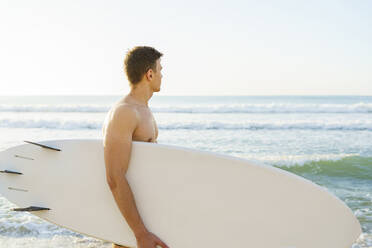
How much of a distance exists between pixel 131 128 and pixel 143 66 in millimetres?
282

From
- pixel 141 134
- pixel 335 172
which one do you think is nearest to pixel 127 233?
pixel 141 134

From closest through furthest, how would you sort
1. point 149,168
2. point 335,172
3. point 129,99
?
point 129,99 → point 149,168 → point 335,172

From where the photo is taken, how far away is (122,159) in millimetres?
1514

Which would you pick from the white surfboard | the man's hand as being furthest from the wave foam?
the man's hand

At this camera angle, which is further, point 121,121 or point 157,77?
point 157,77

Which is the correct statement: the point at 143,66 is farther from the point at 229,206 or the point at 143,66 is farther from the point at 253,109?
the point at 253,109

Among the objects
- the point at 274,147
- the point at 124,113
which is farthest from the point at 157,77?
the point at 274,147

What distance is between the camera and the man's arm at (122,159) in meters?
1.45

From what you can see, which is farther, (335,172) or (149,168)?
(335,172)

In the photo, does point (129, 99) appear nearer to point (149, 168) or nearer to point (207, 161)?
point (149, 168)

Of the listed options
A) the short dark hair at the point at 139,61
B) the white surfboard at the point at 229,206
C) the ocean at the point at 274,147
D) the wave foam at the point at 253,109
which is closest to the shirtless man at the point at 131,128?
the short dark hair at the point at 139,61

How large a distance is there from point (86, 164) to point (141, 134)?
390 millimetres

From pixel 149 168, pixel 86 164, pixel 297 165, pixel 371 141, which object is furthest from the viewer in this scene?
pixel 371 141

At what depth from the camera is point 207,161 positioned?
5.69 ft
